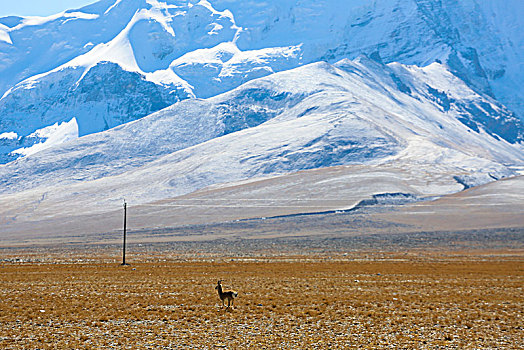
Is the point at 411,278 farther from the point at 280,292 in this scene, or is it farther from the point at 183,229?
the point at 183,229

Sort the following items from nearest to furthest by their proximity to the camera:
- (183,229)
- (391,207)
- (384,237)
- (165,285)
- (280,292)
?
(280,292)
(165,285)
(384,237)
(183,229)
(391,207)

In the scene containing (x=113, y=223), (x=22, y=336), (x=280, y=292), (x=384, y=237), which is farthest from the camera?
(x=113, y=223)

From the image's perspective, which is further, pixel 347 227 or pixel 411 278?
pixel 347 227

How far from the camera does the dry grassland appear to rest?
73.7 feet

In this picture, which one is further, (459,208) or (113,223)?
(113,223)

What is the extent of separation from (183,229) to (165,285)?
4696 inches

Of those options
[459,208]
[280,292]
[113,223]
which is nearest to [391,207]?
[459,208]

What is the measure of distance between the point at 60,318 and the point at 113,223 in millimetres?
154219

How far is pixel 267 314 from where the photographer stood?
1067 inches

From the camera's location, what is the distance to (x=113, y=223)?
17725cm

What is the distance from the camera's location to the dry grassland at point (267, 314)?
22.5 meters

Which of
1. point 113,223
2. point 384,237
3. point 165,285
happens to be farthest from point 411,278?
point 113,223

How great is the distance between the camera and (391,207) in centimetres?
16638

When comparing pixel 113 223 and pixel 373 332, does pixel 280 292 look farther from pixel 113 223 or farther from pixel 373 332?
pixel 113 223
